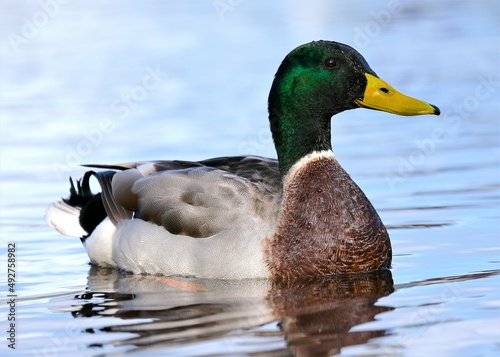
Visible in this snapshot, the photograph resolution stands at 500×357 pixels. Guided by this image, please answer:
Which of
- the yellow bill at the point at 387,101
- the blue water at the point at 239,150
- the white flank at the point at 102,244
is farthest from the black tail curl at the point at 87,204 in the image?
the yellow bill at the point at 387,101

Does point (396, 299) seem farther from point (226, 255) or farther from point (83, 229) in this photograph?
point (83, 229)

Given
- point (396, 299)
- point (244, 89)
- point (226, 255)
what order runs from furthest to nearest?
1. point (244, 89)
2. point (226, 255)
3. point (396, 299)

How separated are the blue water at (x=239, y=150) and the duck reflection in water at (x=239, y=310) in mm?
20

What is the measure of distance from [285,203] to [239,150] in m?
3.99

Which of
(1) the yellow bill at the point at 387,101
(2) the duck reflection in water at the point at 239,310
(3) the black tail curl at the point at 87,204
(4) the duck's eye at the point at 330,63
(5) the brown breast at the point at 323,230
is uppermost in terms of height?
(4) the duck's eye at the point at 330,63

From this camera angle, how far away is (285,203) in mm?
8453

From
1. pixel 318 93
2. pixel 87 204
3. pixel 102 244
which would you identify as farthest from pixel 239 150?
pixel 318 93

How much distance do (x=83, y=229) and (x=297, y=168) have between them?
1996mm

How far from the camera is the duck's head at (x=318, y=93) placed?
8500 mm

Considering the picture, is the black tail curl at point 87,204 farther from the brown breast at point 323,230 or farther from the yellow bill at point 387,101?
the yellow bill at point 387,101

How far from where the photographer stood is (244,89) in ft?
50.1

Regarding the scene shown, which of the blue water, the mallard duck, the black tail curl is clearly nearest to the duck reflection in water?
the blue water

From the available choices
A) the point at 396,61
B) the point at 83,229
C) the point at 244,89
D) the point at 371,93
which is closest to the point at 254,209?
the point at 371,93

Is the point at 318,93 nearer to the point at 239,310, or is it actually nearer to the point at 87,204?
the point at 239,310
